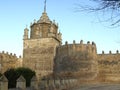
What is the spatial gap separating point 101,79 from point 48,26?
11.3 metres

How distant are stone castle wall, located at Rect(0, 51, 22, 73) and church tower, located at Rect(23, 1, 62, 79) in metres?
5.27

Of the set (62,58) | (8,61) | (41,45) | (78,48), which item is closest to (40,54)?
(41,45)

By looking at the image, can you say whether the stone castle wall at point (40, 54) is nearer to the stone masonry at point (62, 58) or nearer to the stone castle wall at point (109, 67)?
the stone masonry at point (62, 58)

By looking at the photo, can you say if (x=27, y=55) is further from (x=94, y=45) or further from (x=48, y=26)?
(x=94, y=45)

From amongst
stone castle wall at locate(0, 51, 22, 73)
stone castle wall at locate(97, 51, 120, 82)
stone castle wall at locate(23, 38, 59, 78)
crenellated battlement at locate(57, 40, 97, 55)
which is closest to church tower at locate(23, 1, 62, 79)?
stone castle wall at locate(23, 38, 59, 78)

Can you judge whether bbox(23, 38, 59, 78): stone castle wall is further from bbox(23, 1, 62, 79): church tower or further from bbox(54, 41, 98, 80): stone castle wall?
bbox(54, 41, 98, 80): stone castle wall

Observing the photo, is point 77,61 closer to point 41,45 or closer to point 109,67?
point 109,67

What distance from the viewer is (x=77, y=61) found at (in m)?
35.7

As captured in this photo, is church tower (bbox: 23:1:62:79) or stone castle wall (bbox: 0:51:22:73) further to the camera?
stone castle wall (bbox: 0:51:22:73)

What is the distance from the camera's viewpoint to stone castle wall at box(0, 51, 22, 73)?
142 feet

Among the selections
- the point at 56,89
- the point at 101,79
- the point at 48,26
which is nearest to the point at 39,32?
the point at 48,26

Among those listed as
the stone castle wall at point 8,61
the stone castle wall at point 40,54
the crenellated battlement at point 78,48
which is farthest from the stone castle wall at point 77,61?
the stone castle wall at point 8,61

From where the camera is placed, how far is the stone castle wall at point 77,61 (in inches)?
1378

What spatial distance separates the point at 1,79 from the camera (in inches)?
497
